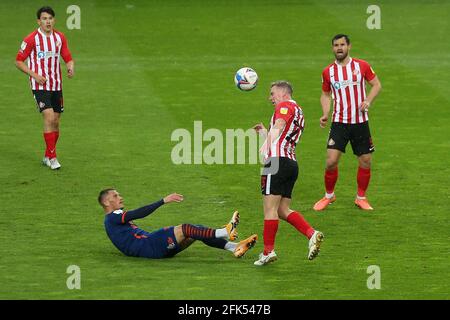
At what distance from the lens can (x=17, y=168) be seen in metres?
22.8

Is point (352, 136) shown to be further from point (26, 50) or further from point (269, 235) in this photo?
point (26, 50)

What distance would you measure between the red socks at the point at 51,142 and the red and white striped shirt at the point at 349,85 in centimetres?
510

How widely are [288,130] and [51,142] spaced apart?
6.71m

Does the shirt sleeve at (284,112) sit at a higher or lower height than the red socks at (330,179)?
higher

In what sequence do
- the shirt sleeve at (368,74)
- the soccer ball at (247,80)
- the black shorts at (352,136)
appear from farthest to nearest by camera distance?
the black shorts at (352,136) < the shirt sleeve at (368,74) < the soccer ball at (247,80)

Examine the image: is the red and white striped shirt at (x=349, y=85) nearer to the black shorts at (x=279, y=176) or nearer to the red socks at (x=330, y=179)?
the red socks at (x=330, y=179)

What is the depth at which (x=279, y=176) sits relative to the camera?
1689cm

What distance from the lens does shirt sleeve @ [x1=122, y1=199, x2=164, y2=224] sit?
16.4 m

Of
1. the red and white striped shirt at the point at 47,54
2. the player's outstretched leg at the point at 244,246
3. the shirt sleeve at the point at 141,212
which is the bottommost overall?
the player's outstretched leg at the point at 244,246

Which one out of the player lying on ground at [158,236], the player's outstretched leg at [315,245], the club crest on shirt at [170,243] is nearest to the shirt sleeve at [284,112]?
the player lying on ground at [158,236]

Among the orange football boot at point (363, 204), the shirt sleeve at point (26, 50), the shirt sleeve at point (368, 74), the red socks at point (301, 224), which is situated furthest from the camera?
the shirt sleeve at point (26, 50)

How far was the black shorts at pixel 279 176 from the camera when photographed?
16.9 metres

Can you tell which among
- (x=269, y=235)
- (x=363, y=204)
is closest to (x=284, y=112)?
(x=269, y=235)

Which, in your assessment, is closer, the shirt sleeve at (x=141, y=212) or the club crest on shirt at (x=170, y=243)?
the shirt sleeve at (x=141, y=212)
